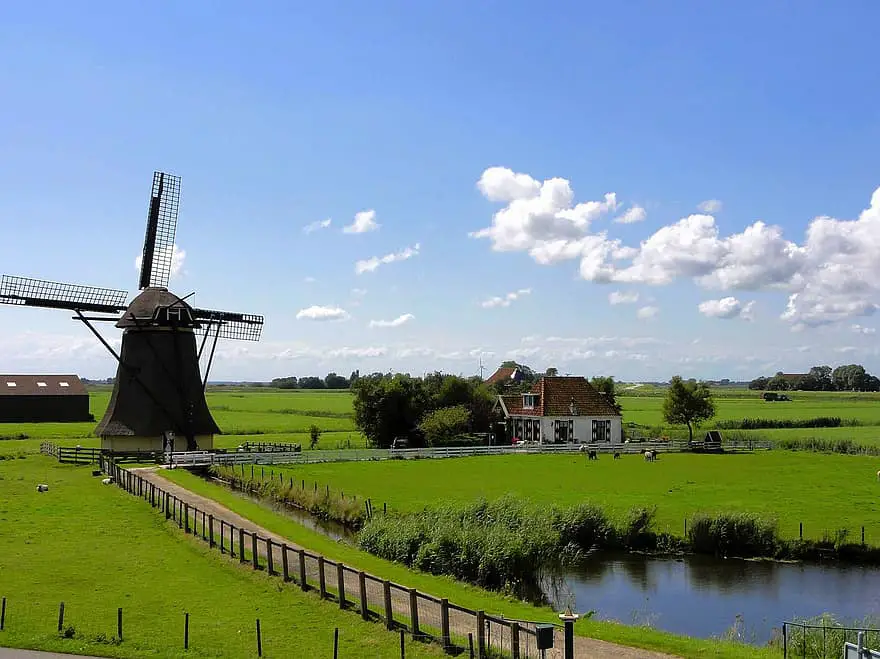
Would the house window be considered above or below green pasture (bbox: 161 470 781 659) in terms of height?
above

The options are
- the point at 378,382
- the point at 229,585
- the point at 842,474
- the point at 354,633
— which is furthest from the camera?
the point at 378,382

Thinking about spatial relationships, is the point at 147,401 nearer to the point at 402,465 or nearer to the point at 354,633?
the point at 402,465

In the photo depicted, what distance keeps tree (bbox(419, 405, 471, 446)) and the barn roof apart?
45.3 metres

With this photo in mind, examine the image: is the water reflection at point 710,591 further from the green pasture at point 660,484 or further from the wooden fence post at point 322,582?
the wooden fence post at point 322,582

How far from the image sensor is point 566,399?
205 ft

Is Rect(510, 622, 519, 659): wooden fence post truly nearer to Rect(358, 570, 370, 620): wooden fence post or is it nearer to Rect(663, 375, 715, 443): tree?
Rect(358, 570, 370, 620): wooden fence post

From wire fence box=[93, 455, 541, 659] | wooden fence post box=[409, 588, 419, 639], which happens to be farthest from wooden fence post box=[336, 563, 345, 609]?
wooden fence post box=[409, 588, 419, 639]

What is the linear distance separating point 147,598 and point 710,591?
1376 cm

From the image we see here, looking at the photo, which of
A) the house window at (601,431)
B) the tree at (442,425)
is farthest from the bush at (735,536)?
the house window at (601,431)

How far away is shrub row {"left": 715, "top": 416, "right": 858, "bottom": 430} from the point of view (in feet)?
257

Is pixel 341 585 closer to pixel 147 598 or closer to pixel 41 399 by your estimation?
pixel 147 598

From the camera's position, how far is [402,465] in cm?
4731

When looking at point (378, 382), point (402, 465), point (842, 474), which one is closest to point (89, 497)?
point (402, 465)

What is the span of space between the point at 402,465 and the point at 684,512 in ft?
68.2
